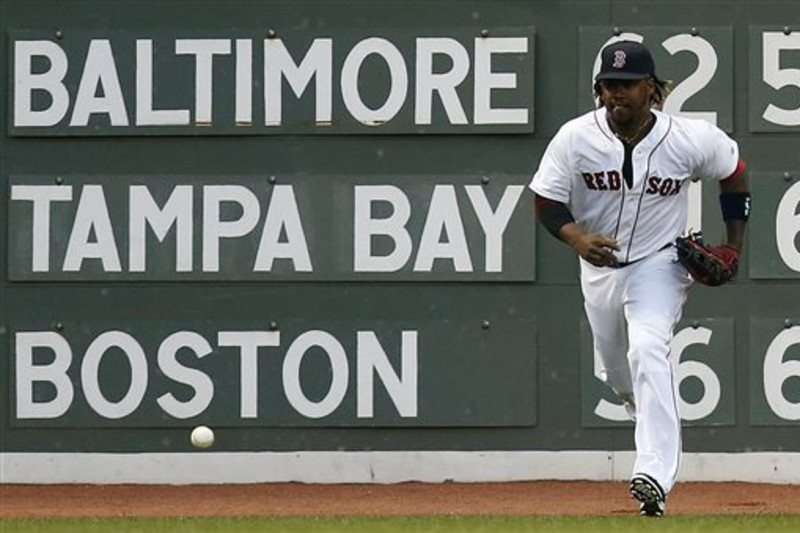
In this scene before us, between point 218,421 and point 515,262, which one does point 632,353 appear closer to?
point 515,262

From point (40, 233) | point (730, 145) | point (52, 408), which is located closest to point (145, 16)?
point (40, 233)

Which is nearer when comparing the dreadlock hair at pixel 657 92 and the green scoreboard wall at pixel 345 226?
the dreadlock hair at pixel 657 92

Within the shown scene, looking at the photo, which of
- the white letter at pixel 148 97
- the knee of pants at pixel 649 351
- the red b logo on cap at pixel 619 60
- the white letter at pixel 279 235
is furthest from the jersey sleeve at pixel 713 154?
the white letter at pixel 148 97

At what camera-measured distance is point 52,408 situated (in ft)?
35.8

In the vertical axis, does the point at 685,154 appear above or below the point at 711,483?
above

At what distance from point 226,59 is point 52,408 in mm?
1956

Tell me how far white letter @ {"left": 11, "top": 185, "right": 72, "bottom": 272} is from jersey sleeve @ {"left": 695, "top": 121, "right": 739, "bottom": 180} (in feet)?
11.8

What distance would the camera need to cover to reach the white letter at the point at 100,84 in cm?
1083

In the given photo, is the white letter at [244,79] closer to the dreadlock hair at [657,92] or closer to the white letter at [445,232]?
the white letter at [445,232]

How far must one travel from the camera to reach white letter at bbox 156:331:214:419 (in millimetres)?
10859

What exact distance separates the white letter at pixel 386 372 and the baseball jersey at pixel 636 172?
2298 millimetres

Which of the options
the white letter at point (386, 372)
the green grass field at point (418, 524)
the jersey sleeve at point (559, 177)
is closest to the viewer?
the green grass field at point (418, 524)

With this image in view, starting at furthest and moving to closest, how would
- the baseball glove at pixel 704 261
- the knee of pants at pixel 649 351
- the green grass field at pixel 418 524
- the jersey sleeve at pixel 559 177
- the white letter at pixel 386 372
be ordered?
the white letter at pixel 386 372
the jersey sleeve at pixel 559 177
the baseball glove at pixel 704 261
the knee of pants at pixel 649 351
the green grass field at pixel 418 524

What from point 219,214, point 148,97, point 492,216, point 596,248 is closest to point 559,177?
point 596,248
